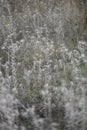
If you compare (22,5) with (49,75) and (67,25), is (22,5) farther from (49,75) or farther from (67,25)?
(49,75)

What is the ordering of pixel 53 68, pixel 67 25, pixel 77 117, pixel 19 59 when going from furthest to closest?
pixel 67 25 → pixel 19 59 → pixel 53 68 → pixel 77 117

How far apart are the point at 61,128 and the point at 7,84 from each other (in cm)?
73

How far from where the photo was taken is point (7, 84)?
321 centimetres

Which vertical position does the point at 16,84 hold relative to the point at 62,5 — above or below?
below

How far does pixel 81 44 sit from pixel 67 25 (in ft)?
2.46

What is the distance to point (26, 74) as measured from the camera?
3.21 metres

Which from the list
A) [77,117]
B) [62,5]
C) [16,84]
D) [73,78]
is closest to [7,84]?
[16,84]

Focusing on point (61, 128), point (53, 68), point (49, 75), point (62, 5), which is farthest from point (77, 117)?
point (62, 5)

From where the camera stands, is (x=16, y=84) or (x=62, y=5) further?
(x=62, y=5)

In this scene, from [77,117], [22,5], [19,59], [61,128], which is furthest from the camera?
[22,5]

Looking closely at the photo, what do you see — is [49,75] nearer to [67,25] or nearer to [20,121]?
[20,121]

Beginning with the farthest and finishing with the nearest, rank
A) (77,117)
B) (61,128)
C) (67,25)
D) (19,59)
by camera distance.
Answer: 1. (67,25)
2. (19,59)
3. (61,128)
4. (77,117)

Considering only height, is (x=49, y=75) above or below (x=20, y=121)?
above

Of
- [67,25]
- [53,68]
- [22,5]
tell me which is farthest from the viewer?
[22,5]
